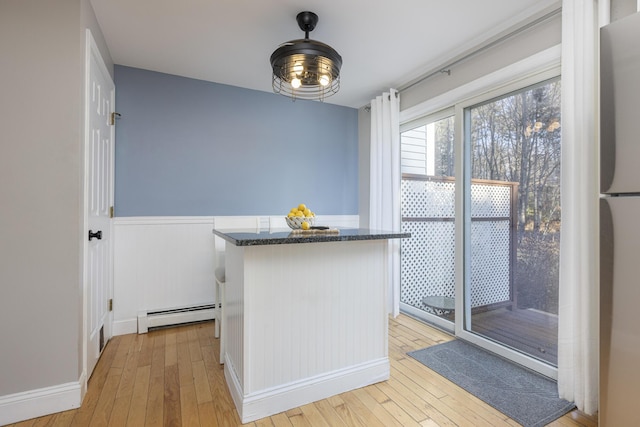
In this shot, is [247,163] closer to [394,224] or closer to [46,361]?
[394,224]

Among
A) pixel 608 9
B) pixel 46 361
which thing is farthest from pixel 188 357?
pixel 608 9

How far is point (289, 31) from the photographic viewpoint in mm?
2346

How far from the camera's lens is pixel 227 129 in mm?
3287

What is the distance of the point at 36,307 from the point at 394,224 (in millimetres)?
2863

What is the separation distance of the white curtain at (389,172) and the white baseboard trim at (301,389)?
4.30ft

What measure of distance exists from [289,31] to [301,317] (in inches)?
80.2

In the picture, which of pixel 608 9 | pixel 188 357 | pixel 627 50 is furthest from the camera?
pixel 188 357

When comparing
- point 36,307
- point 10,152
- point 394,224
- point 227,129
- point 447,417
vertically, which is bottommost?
point 447,417

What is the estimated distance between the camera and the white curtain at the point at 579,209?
5.51 ft

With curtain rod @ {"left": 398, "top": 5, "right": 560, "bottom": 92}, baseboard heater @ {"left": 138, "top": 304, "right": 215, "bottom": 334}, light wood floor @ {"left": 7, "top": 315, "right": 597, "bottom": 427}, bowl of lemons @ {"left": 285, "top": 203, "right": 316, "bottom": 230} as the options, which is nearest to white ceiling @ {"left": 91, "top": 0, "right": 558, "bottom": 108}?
curtain rod @ {"left": 398, "top": 5, "right": 560, "bottom": 92}

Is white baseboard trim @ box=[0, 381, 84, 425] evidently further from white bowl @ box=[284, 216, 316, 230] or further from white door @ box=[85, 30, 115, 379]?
white bowl @ box=[284, 216, 316, 230]

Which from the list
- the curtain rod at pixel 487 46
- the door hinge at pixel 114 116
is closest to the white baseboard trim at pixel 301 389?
the door hinge at pixel 114 116

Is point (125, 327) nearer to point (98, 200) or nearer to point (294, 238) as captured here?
point (98, 200)

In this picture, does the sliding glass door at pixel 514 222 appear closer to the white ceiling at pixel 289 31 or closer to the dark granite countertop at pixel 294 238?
A: the white ceiling at pixel 289 31
